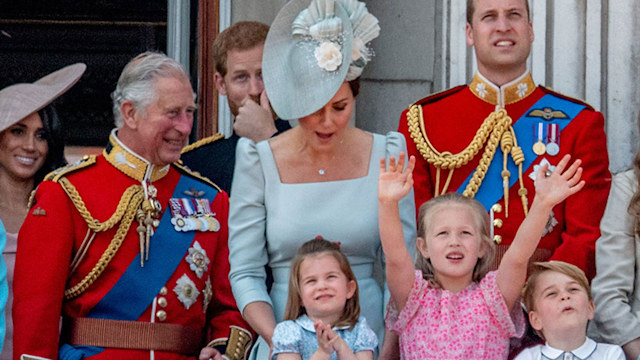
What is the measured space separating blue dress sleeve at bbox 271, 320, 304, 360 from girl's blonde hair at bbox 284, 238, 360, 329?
5 cm

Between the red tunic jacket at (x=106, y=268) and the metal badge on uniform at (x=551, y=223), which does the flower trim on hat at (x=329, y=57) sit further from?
the metal badge on uniform at (x=551, y=223)

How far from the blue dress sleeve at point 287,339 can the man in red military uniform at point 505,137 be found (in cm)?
91

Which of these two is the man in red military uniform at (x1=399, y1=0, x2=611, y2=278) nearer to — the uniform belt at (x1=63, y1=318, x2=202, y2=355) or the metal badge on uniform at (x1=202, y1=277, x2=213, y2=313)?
the metal badge on uniform at (x1=202, y1=277, x2=213, y2=313)

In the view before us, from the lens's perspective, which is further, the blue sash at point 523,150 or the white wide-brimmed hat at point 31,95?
the white wide-brimmed hat at point 31,95

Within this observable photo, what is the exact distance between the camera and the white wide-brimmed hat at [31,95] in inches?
199

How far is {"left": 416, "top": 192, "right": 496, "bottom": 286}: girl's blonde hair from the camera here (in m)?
4.23

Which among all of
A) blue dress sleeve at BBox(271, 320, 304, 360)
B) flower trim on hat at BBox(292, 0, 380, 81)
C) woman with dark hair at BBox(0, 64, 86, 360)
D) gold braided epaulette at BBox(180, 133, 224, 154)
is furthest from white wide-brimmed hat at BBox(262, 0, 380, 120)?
woman with dark hair at BBox(0, 64, 86, 360)

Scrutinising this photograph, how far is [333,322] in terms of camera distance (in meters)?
4.10

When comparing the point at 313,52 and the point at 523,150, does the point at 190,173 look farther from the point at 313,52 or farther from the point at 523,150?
the point at 523,150

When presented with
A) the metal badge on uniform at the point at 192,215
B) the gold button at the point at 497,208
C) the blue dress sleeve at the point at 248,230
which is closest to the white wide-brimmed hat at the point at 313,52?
the blue dress sleeve at the point at 248,230

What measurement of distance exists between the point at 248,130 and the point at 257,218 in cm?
84

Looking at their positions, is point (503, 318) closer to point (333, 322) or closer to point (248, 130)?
point (333, 322)

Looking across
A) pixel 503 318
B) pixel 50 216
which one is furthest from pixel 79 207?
pixel 503 318

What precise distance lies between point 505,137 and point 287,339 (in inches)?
49.0
